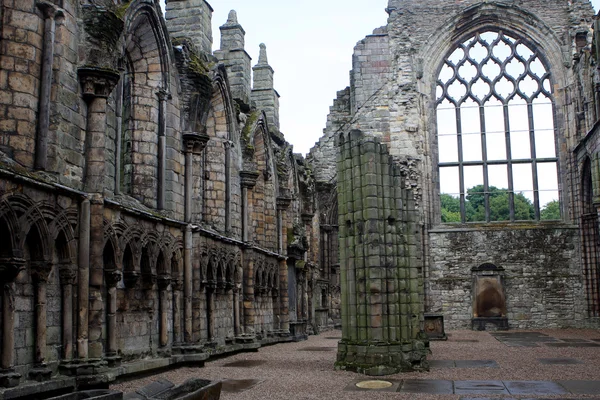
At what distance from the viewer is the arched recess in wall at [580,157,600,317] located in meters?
24.6

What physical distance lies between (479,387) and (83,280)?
198 inches

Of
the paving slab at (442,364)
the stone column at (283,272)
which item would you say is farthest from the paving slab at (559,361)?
the stone column at (283,272)

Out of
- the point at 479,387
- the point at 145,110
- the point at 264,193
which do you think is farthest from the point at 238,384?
the point at 264,193

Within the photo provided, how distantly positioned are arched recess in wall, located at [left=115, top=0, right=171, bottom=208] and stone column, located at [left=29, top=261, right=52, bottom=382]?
13.1 feet

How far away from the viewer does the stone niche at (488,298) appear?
25.2 metres

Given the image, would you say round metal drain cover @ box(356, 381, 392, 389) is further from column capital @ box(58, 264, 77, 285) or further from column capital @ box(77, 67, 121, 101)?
column capital @ box(77, 67, 121, 101)

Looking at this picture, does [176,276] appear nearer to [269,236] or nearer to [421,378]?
[421,378]

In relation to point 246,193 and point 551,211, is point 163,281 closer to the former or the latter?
point 246,193

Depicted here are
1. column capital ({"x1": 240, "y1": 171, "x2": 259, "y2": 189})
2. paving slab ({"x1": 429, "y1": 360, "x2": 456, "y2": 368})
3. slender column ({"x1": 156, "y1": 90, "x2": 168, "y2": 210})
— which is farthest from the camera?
column capital ({"x1": 240, "y1": 171, "x2": 259, "y2": 189})

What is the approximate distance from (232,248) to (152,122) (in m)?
4.56

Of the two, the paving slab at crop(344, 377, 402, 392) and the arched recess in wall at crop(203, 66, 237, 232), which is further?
the arched recess in wall at crop(203, 66, 237, 232)

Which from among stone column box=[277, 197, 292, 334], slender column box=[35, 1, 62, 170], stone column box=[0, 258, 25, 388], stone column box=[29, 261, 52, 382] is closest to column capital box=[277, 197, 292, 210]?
stone column box=[277, 197, 292, 334]

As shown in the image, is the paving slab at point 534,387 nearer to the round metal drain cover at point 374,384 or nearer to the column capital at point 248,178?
the round metal drain cover at point 374,384

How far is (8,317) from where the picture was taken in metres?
7.46
